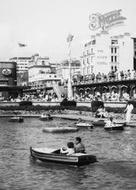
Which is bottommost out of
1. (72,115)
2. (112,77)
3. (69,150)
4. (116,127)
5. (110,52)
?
(69,150)

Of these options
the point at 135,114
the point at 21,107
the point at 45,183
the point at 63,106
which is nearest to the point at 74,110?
the point at 63,106

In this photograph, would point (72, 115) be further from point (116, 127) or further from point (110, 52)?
point (110, 52)

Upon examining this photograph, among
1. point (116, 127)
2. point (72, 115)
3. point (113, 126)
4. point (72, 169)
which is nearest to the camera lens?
point (72, 169)

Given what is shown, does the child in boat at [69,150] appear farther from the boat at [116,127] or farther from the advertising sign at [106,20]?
the advertising sign at [106,20]

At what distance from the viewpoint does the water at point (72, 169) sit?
31.3 metres

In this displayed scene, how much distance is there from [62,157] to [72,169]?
137 centimetres

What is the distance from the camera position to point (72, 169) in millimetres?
36125

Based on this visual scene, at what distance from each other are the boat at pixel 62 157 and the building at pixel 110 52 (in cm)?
11947

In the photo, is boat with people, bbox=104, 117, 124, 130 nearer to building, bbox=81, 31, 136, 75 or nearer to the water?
the water

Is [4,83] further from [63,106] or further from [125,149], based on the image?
[125,149]

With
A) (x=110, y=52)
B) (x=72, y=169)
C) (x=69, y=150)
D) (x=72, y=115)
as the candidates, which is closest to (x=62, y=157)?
(x=69, y=150)

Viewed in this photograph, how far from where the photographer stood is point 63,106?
10562 cm

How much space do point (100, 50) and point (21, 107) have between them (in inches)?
2168

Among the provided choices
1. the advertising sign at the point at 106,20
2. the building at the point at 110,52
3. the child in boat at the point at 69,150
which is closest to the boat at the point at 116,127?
the child in boat at the point at 69,150
